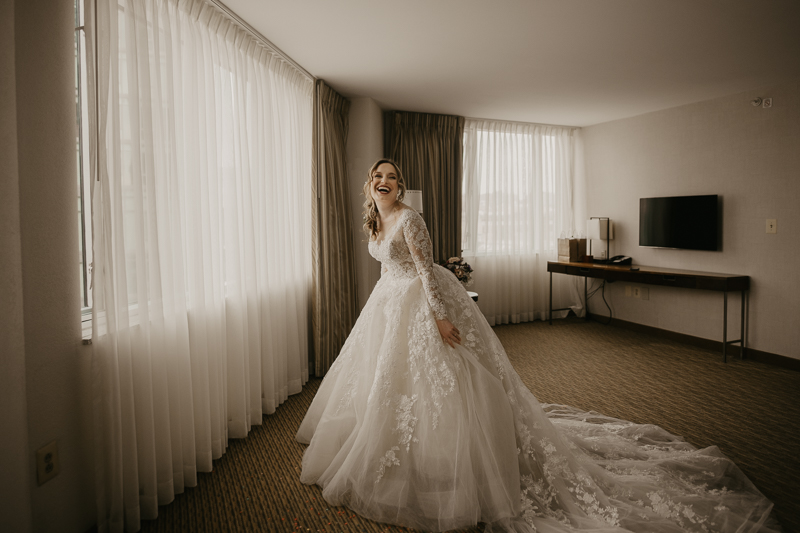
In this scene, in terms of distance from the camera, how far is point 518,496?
1942mm

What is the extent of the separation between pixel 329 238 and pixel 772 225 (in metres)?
4.29

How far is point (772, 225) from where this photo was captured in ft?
14.3

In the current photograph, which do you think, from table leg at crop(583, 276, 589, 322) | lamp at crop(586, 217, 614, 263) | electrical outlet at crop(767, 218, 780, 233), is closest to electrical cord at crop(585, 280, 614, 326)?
table leg at crop(583, 276, 589, 322)

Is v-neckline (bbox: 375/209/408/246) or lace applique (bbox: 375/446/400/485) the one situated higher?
v-neckline (bbox: 375/209/408/246)

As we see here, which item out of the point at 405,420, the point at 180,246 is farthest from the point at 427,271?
the point at 180,246

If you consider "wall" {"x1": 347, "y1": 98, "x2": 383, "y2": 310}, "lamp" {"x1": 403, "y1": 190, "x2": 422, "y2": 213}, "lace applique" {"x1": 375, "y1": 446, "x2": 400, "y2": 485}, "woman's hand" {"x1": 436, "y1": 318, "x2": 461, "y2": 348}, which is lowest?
"lace applique" {"x1": 375, "y1": 446, "x2": 400, "y2": 485}

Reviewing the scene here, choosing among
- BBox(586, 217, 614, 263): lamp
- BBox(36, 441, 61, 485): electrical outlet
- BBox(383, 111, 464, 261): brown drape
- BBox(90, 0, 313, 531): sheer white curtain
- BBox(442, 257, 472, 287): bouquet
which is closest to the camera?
BBox(36, 441, 61, 485): electrical outlet

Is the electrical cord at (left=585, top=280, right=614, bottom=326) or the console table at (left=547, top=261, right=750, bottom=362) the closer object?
the console table at (left=547, top=261, right=750, bottom=362)

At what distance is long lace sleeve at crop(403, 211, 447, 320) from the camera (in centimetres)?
222

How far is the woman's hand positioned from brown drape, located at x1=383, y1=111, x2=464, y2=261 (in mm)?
3280

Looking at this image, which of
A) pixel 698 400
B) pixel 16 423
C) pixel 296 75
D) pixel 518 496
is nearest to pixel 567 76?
pixel 296 75

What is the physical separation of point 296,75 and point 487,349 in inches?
111

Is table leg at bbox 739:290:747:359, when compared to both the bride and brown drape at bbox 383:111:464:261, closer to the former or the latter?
the bride

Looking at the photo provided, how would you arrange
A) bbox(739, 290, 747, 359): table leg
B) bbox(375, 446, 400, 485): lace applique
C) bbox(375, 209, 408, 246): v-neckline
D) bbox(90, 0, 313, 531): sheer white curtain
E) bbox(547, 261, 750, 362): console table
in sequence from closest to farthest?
bbox(90, 0, 313, 531): sheer white curtain < bbox(375, 446, 400, 485): lace applique < bbox(375, 209, 408, 246): v-neckline < bbox(547, 261, 750, 362): console table < bbox(739, 290, 747, 359): table leg
